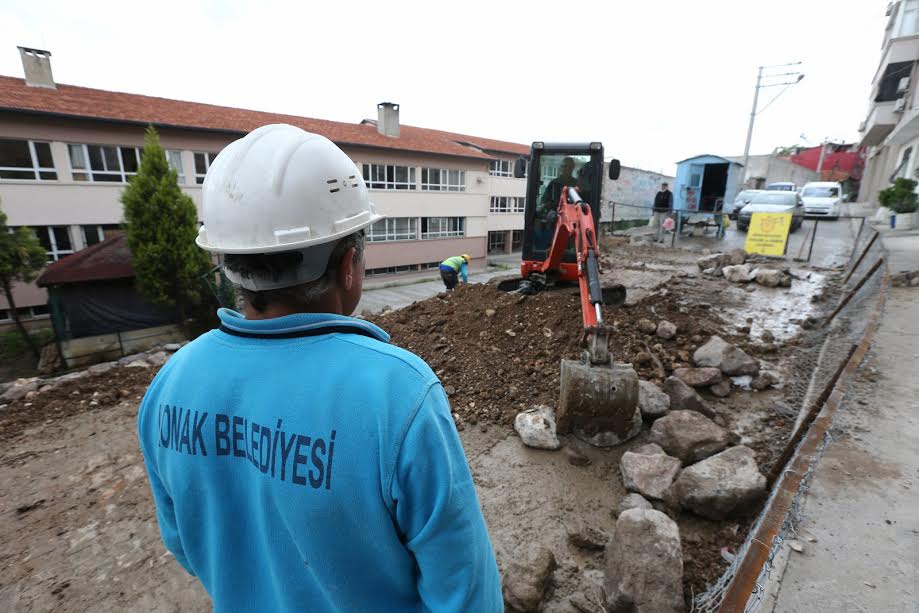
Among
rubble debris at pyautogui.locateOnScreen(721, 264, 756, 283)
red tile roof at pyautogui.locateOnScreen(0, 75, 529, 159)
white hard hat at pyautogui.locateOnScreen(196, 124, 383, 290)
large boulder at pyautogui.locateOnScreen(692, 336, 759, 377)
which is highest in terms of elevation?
red tile roof at pyautogui.locateOnScreen(0, 75, 529, 159)

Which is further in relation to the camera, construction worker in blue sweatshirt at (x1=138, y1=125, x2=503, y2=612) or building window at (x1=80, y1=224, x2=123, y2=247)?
building window at (x1=80, y1=224, x2=123, y2=247)

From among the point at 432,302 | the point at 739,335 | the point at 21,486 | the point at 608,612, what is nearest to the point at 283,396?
the point at 608,612

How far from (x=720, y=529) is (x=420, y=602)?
2.80 meters

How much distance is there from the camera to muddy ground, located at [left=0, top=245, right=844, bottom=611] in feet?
10.1

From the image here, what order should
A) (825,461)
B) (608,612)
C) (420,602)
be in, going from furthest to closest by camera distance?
(825,461), (608,612), (420,602)

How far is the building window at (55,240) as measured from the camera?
13898 millimetres

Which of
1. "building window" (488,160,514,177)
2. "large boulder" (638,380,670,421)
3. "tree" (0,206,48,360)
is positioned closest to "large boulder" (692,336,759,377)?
"large boulder" (638,380,670,421)

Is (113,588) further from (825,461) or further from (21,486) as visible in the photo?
(825,461)

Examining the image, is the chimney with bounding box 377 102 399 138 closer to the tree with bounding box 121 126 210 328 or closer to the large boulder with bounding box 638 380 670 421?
the tree with bounding box 121 126 210 328

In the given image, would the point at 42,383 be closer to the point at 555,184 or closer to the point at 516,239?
the point at 555,184

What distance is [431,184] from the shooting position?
23203 millimetres

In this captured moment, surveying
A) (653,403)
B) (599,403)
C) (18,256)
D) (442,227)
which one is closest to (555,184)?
(653,403)

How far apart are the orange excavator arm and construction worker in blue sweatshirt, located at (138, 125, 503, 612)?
126 inches

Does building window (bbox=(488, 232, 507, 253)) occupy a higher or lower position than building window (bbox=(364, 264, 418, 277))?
higher
